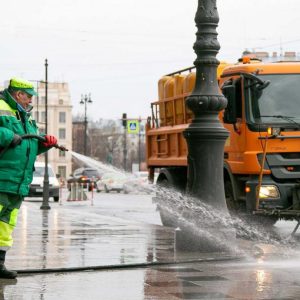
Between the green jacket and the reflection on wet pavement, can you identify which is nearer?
the reflection on wet pavement

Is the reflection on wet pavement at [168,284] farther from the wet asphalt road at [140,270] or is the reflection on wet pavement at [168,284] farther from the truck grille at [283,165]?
the truck grille at [283,165]

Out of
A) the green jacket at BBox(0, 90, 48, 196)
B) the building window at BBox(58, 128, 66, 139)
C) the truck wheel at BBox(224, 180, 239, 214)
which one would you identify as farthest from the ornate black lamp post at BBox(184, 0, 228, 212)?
the building window at BBox(58, 128, 66, 139)

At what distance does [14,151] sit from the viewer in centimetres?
988

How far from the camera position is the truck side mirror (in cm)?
1619

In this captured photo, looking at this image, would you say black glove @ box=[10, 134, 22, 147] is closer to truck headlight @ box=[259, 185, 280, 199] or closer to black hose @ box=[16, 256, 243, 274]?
black hose @ box=[16, 256, 243, 274]

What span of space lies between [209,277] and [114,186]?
5319 cm

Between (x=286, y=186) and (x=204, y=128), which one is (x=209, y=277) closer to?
(x=204, y=128)

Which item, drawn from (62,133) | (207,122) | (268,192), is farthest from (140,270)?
(62,133)

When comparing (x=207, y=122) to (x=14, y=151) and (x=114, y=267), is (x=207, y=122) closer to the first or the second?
(x=114, y=267)

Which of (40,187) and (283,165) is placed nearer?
(283,165)

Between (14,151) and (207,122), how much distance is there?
3753 mm

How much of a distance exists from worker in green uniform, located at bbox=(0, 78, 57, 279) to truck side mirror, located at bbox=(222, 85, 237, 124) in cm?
644

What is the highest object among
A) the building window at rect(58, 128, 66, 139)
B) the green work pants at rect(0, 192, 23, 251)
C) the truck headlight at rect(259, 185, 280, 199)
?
the building window at rect(58, 128, 66, 139)

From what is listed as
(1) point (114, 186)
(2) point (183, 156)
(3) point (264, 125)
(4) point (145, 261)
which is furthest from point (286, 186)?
(1) point (114, 186)
